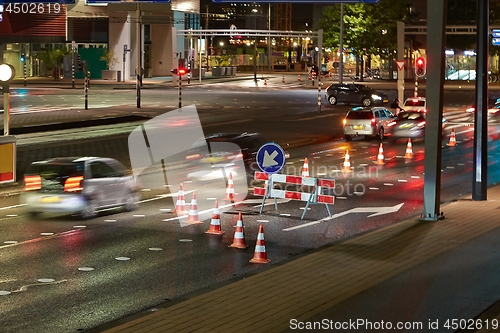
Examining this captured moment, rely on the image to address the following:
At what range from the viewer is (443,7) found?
1728cm

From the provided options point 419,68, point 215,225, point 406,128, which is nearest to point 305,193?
point 215,225

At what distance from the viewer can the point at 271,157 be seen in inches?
742

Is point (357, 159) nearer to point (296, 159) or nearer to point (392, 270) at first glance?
point (296, 159)

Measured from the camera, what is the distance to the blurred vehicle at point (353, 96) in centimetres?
5875

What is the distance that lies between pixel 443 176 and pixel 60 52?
6802 cm

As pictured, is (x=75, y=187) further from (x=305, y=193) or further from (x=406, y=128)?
(x=406, y=128)

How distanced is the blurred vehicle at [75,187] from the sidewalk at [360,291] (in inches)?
223

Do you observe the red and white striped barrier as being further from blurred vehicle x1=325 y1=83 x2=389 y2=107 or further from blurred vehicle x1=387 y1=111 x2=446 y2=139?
blurred vehicle x1=325 y1=83 x2=389 y2=107

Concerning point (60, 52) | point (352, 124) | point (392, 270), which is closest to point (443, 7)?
point (392, 270)

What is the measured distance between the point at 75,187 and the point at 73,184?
0.10m

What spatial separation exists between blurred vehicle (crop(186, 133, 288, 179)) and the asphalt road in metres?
1.30

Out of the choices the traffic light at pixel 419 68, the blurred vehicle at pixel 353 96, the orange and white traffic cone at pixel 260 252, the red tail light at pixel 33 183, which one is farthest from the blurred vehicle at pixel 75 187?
the blurred vehicle at pixel 353 96

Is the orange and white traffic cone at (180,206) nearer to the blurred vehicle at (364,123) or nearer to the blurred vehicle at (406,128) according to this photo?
the blurred vehicle at (364,123)

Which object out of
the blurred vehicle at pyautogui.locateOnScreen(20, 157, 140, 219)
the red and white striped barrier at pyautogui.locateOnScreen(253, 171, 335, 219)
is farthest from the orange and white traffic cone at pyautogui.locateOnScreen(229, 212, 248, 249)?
the blurred vehicle at pyautogui.locateOnScreen(20, 157, 140, 219)
